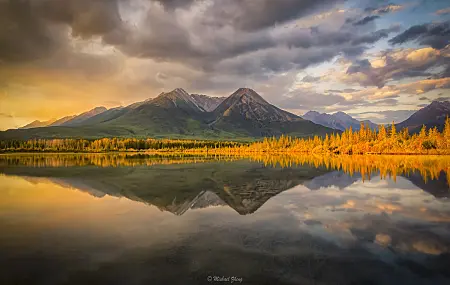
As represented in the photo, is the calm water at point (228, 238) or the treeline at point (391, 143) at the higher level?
the treeline at point (391, 143)

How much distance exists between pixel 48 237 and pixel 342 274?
15.9m

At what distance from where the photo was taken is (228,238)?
17.2 metres

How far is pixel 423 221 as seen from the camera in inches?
816

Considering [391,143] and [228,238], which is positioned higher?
[391,143]

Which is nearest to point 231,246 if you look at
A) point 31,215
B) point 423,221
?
point 423,221

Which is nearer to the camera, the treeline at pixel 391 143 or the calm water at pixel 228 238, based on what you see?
the calm water at pixel 228 238

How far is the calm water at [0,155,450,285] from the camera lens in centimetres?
1217

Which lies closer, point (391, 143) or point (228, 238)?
point (228, 238)

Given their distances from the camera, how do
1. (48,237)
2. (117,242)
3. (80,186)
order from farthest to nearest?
(80,186), (48,237), (117,242)

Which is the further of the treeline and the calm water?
the treeline

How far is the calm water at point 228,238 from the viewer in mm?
12166

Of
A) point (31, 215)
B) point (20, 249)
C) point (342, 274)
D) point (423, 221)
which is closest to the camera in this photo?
point (342, 274)

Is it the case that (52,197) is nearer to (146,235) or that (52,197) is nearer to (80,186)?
(80,186)

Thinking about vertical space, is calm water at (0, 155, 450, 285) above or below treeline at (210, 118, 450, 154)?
below
